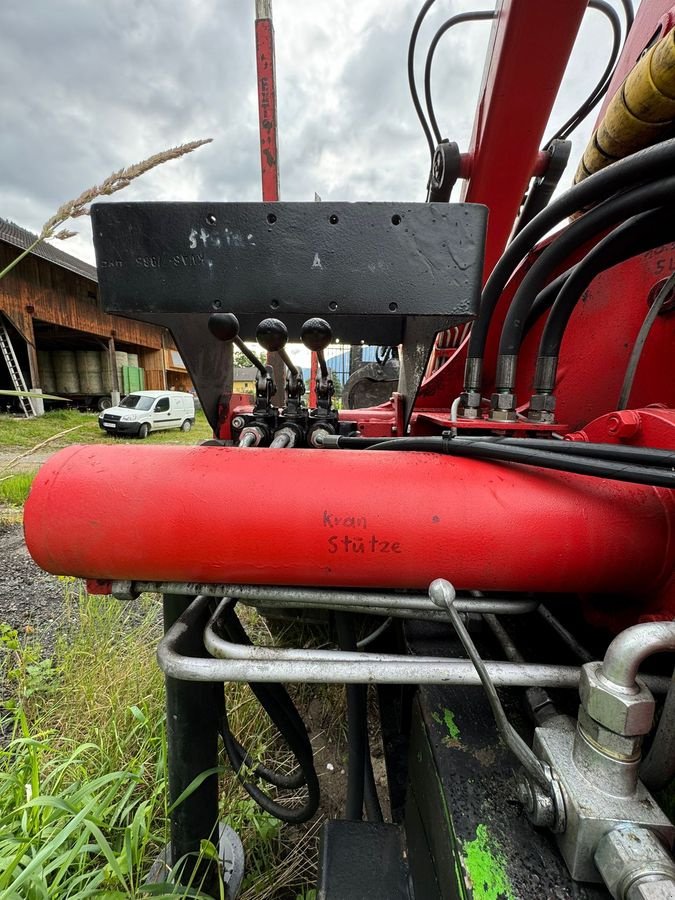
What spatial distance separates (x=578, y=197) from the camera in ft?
2.53

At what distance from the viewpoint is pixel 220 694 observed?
36.8 inches

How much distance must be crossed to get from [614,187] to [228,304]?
0.73 meters

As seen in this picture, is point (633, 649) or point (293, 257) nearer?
point (633, 649)

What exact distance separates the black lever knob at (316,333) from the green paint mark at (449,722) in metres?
0.71

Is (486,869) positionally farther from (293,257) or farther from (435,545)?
(293,257)

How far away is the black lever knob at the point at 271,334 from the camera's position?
0.84 meters

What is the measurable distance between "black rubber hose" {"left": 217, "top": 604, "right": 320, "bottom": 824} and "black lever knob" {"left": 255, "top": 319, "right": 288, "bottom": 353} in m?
0.56

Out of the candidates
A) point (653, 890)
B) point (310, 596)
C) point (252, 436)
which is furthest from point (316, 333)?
point (653, 890)

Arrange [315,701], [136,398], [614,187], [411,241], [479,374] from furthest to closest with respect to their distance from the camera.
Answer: [136,398]
[315,701]
[479,374]
[614,187]
[411,241]

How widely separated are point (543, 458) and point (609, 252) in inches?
21.5

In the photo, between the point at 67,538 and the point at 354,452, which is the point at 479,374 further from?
the point at 67,538

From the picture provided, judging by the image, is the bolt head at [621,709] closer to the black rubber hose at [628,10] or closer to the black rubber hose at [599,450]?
the black rubber hose at [599,450]

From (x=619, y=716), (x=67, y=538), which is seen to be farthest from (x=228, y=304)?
(x=619, y=716)

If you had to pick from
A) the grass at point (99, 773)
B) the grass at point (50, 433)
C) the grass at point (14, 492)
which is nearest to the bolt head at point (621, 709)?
the grass at point (99, 773)
